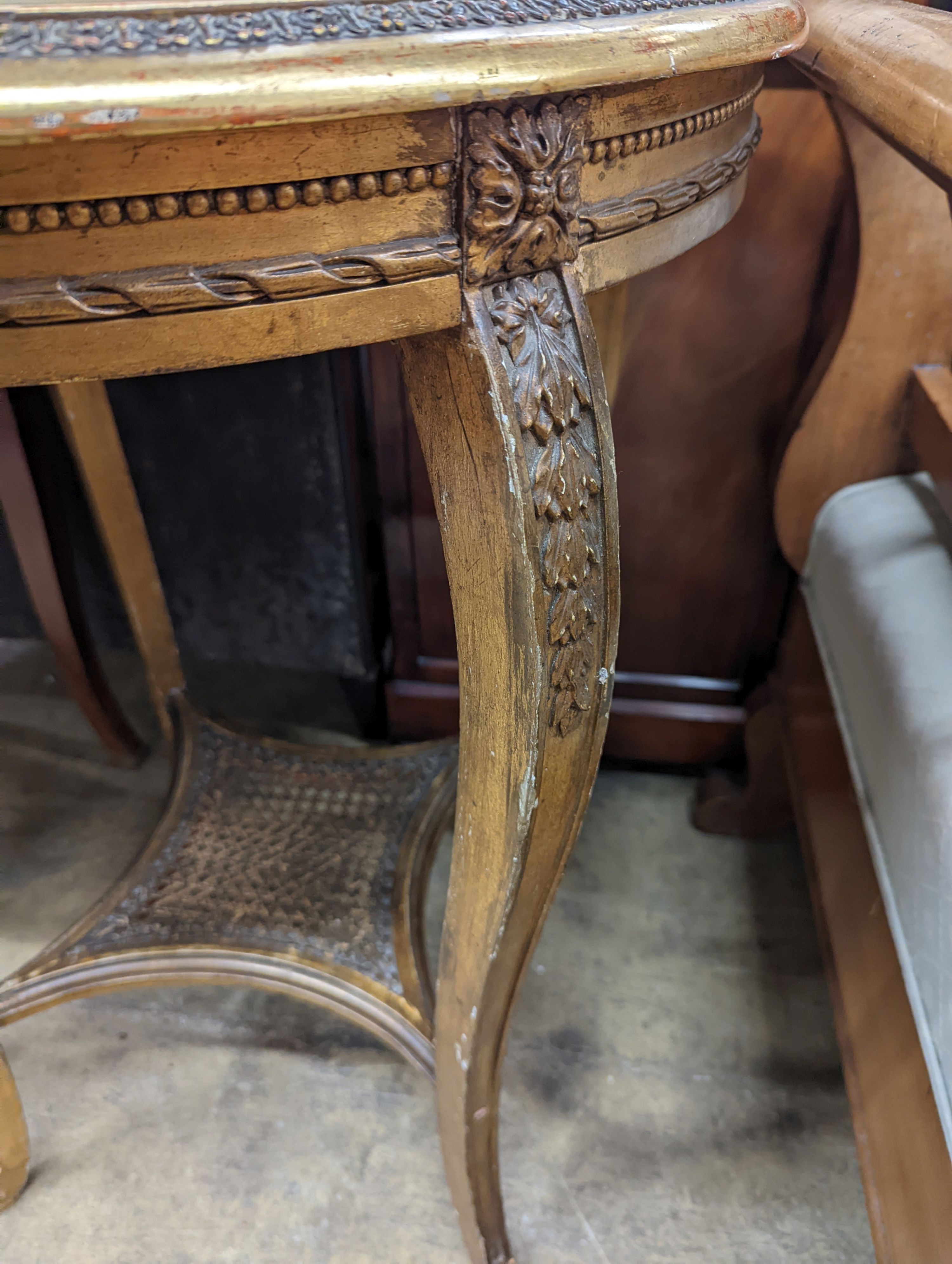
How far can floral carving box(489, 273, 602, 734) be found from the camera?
313 mm

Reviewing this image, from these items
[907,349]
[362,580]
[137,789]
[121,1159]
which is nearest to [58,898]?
[137,789]

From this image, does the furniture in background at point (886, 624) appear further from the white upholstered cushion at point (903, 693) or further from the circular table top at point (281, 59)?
the circular table top at point (281, 59)

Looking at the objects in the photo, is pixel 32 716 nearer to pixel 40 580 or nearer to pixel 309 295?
pixel 40 580

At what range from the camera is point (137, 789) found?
1006 mm

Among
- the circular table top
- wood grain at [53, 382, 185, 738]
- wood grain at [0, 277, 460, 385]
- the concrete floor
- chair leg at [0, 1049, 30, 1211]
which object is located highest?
the circular table top

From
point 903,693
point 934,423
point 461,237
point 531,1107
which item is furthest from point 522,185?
point 531,1107

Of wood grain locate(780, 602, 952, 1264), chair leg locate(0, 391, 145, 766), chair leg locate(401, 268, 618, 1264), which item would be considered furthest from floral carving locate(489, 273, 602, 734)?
chair leg locate(0, 391, 145, 766)

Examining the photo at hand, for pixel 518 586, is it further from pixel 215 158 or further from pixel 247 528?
pixel 247 528

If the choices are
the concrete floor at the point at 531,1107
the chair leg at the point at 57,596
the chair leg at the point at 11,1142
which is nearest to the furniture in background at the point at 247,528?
the chair leg at the point at 57,596

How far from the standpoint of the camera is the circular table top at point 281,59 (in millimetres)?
211

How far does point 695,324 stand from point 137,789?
79 centimetres

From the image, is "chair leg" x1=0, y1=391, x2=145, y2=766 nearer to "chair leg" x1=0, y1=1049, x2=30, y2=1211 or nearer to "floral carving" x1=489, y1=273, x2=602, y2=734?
"chair leg" x1=0, y1=1049, x2=30, y2=1211

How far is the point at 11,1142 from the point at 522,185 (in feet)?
2.33

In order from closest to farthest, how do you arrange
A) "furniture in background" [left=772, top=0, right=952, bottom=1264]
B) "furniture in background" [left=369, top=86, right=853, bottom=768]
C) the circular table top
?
1. the circular table top
2. "furniture in background" [left=772, top=0, right=952, bottom=1264]
3. "furniture in background" [left=369, top=86, right=853, bottom=768]
